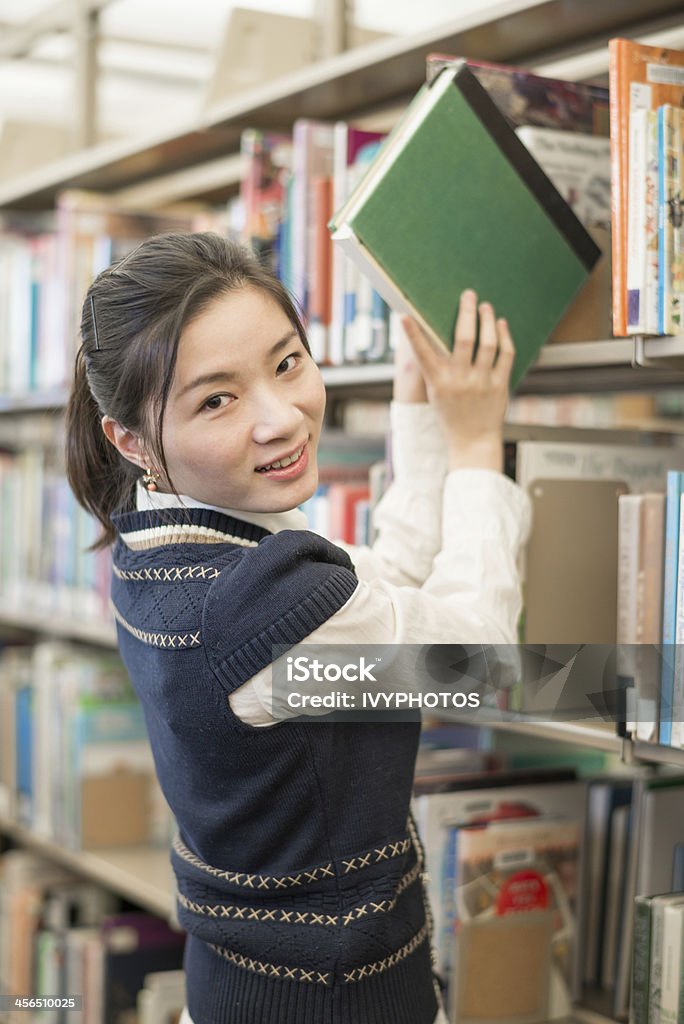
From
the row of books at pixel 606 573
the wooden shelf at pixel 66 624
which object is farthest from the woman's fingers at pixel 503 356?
the wooden shelf at pixel 66 624

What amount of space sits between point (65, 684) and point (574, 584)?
1.36 meters

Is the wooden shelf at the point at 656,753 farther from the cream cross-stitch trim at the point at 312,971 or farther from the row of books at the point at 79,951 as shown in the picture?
the row of books at the point at 79,951

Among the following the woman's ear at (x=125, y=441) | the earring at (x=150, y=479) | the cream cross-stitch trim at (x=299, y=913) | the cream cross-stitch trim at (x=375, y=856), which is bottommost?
the cream cross-stitch trim at (x=299, y=913)

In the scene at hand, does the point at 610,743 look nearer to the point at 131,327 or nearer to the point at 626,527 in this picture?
the point at 626,527

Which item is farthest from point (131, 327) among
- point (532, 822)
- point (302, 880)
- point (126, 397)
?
point (532, 822)

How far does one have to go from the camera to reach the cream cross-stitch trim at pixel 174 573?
1.02m

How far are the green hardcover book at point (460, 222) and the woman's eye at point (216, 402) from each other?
0.26 metres

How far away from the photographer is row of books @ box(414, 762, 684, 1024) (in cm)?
140

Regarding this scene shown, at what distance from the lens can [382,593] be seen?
3.44 feet

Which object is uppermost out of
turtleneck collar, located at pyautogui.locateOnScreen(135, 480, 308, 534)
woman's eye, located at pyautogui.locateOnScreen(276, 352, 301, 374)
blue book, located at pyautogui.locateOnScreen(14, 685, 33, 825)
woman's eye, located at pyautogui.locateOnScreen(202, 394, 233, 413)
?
woman's eye, located at pyautogui.locateOnScreen(276, 352, 301, 374)

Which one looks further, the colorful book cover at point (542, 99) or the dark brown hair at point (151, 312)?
the colorful book cover at point (542, 99)

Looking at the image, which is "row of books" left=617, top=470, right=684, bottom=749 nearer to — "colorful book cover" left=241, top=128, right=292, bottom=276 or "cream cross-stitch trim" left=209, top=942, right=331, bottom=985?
"cream cross-stitch trim" left=209, top=942, right=331, bottom=985

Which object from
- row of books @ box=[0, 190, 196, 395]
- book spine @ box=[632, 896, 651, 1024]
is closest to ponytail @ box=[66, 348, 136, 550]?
book spine @ box=[632, 896, 651, 1024]

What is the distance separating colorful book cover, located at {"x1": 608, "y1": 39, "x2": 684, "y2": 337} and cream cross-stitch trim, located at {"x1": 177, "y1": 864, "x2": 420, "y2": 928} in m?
0.59
